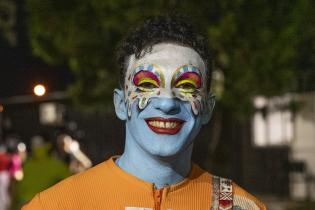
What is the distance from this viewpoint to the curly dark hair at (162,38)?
3.49 m

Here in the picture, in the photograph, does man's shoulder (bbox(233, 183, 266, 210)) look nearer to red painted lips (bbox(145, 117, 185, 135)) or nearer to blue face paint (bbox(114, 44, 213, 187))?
blue face paint (bbox(114, 44, 213, 187))

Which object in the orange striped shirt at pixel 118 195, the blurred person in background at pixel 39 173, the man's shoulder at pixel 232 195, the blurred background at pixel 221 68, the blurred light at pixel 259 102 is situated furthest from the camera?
the blurred light at pixel 259 102

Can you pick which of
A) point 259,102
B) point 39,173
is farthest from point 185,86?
point 259,102

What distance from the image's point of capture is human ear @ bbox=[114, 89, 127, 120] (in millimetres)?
3586

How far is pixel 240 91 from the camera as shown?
14391 mm

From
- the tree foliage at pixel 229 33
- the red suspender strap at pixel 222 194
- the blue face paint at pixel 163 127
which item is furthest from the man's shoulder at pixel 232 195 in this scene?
the tree foliage at pixel 229 33

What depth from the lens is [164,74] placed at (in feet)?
11.3

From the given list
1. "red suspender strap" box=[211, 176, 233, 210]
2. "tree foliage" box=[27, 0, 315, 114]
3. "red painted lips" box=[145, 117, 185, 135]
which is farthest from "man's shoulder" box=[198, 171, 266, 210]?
"tree foliage" box=[27, 0, 315, 114]

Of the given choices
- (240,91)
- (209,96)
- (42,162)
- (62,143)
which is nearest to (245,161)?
(240,91)

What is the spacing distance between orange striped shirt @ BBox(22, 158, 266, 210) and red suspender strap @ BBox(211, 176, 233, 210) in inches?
0.9

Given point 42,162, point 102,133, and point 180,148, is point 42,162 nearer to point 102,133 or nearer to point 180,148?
point 180,148

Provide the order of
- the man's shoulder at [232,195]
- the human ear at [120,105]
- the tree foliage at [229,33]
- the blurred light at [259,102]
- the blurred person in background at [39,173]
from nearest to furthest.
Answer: the man's shoulder at [232,195]
the human ear at [120,105]
the blurred person in background at [39,173]
the tree foliage at [229,33]
the blurred light at [259,102]

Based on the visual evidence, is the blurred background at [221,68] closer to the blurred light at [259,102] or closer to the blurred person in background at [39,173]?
the blurred person in background at [39,173]

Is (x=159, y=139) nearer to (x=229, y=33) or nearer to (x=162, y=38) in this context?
(x=162, y=38)
